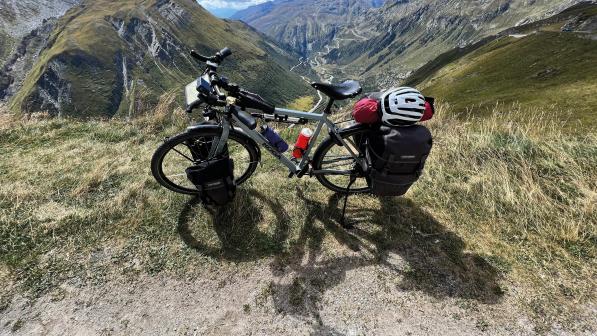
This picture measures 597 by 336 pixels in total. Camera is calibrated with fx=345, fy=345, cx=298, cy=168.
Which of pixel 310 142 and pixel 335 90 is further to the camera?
pixel 310 142

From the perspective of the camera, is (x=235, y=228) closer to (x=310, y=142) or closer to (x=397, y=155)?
(x=310, y=142)

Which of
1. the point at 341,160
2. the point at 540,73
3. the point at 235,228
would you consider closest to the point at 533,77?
the point at 540,73

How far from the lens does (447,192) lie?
725 centimetres

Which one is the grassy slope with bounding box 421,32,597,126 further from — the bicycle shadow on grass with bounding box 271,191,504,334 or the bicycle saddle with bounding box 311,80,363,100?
the bicycle saddle with bounding box 311,80,363,100

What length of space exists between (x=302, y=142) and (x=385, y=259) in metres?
2.62

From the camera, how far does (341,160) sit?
23.4ft

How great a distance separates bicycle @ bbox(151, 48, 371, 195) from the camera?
6.06 m

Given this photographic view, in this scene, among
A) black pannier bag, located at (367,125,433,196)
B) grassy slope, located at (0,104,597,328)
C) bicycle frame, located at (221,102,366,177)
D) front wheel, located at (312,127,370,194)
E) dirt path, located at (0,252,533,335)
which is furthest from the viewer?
front wheel, located at (312,127,370,194)

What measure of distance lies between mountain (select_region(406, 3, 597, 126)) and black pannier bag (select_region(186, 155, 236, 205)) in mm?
78952

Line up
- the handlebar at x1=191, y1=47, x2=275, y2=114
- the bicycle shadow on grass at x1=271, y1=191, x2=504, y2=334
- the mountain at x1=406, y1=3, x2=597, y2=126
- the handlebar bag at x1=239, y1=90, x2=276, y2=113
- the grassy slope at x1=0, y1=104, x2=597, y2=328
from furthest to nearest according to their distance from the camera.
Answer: the mountain at x1=406, y1=3, x2=597, y2=126 < the handlebar bag at x1=239, y1=90, x2=276, y2=113 < the handlebar at x1=191, y1=47, x2=275, y2=114 < the grassy slope at x1=0, y1=104, x2=597, y2=328 < the bicycle shadow on grass at x1=271, y1=191, x2=504, y2=334

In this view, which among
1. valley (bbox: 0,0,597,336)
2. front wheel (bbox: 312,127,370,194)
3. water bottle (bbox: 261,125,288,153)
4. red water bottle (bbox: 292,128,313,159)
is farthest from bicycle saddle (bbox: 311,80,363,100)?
water bottle (bbox: 261,125,288,153)

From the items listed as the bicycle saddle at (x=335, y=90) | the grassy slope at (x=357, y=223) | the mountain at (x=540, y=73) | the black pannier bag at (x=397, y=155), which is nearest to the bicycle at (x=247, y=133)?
the bicycle saddle at (x=335, y=90)

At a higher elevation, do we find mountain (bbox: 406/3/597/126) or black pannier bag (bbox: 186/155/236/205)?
black pannier bag (bbox: 186/155/236/205)

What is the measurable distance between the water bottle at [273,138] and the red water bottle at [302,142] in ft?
0.87
